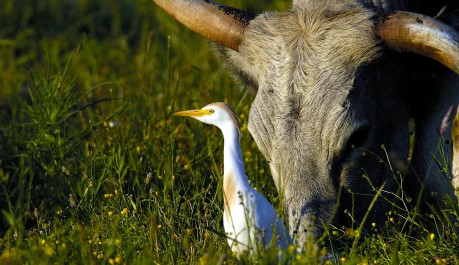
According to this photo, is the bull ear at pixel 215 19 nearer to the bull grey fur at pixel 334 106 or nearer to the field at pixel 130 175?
the bull grey fur at pixel 334 106

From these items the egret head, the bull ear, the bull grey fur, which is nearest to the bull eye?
the bull grey fur

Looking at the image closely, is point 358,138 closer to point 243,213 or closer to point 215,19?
point 243,213

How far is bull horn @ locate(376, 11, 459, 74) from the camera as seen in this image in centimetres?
480

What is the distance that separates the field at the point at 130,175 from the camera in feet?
14.7

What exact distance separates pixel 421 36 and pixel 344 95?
48 centimetres

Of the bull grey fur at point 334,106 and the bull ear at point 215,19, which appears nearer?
the bull grey fur at point 334,106

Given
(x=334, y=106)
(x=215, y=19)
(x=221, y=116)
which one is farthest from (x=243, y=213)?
(x=215, y=19)

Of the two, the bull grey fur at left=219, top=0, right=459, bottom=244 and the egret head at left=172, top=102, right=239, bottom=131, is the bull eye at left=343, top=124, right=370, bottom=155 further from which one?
the egret head at left=172, top=102, right=239, bottom=131

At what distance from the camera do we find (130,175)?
19.8ft

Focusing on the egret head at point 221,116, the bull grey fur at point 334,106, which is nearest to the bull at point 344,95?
the bull grey fur at point 334,106

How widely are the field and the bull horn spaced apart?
2.49 feet

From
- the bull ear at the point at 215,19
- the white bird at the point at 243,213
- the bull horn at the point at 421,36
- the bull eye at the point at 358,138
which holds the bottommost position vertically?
the white bird at the point at 243,213

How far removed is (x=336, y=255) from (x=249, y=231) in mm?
582

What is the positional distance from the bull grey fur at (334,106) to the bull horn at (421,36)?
9 cm
